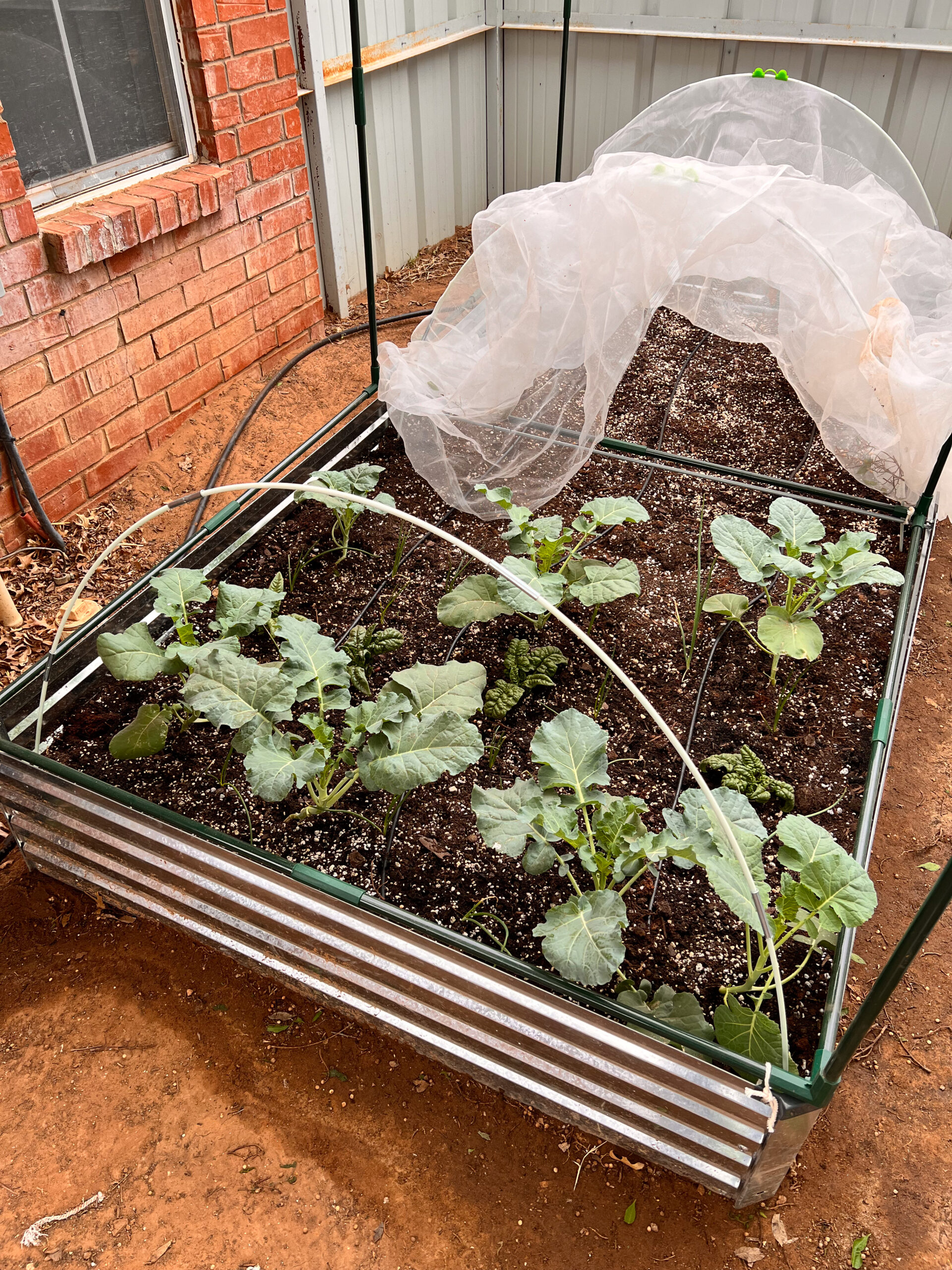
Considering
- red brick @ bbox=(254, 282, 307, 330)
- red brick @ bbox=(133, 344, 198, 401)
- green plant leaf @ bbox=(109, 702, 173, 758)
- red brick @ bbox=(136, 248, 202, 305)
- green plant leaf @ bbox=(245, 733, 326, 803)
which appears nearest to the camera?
green plant leaf @ bbox=(245, 733, 326, 803)

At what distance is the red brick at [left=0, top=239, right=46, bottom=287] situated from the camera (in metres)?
2.31

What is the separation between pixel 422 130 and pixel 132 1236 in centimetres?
466

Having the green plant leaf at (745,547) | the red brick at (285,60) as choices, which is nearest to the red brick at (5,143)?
the red brick at (285,60)

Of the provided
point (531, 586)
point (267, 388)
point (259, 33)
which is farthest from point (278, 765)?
point (259, 33)

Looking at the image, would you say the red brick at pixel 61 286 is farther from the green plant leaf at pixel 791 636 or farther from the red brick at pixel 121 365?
the green plant leaf at pixel 791 636

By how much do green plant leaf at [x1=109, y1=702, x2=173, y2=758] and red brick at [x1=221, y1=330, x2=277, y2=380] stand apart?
6.13 feet

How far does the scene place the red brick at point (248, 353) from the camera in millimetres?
3297

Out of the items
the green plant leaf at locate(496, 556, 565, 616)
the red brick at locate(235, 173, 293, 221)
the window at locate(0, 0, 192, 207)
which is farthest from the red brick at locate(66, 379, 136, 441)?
the green plant leaf at locate(496, 556, 565, 616)

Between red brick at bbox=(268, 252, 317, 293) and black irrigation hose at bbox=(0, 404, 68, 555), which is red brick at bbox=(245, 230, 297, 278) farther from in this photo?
black irrigation hose at bbox=(0, 404, 68, 555)

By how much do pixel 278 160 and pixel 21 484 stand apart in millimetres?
1599

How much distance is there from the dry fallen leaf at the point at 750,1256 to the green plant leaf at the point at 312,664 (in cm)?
110

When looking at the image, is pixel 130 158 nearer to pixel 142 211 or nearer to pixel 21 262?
pixel 142 211

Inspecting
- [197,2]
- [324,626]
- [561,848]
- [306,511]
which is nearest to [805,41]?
[197,2]

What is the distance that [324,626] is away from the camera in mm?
2201
